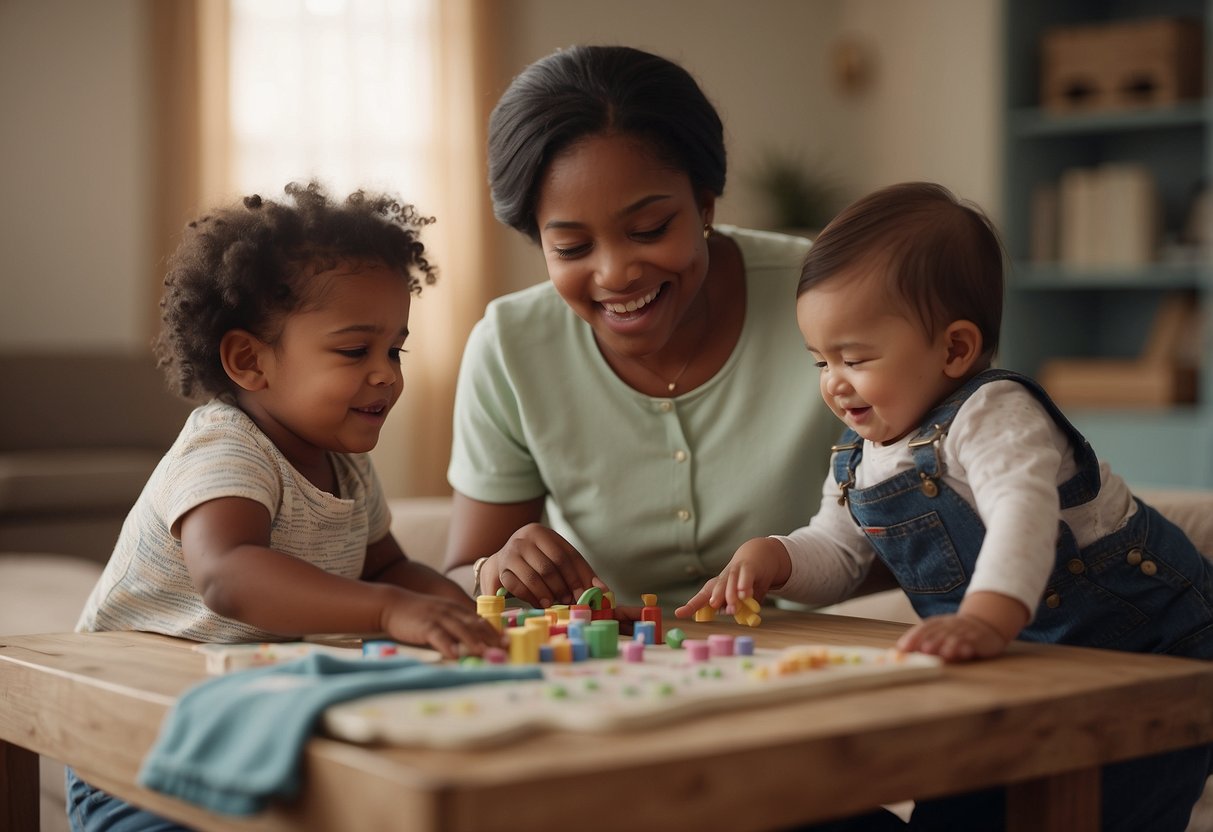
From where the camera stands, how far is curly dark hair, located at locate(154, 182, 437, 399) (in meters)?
1.50

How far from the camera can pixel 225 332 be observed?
4.95 ft

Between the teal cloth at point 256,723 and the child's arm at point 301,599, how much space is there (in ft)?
0.53

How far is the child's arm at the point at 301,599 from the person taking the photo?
3.66ft

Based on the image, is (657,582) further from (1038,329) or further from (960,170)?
(960,170)

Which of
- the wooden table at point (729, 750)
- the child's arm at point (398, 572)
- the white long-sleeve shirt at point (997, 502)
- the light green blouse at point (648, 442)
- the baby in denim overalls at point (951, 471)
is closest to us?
the wooden table at point (729, 750)

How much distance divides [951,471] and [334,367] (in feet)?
2.06

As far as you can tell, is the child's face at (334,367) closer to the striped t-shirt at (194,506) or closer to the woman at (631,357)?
the striped t-shirt at (194,506)

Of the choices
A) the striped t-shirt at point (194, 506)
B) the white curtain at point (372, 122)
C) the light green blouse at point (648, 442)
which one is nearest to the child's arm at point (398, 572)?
the striped t-shirt at point (194, 506)

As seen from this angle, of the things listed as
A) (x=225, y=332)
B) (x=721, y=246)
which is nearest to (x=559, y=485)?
(x=721, y=246)

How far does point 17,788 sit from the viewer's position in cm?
133

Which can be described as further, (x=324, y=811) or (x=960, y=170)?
(x=960, y=170)

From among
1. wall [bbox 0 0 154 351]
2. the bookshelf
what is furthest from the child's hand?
wall [bbox 0 0 154 351]

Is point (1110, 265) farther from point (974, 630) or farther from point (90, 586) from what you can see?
point (974, 630)

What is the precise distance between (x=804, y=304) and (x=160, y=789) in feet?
2.58
